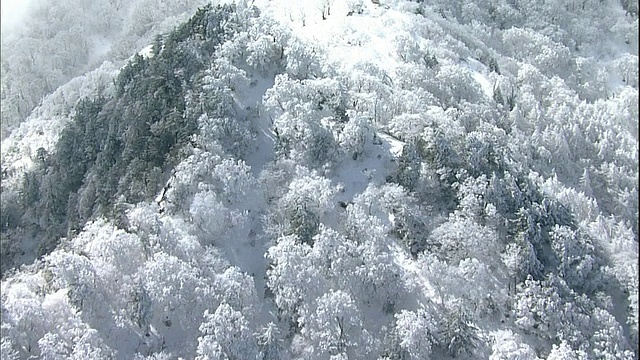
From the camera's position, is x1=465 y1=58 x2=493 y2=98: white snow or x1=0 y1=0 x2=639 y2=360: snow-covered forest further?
x1=465 y1=58 x2=493 y2=98: white snow

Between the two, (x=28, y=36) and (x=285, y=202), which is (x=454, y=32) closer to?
(x=285, y=202)

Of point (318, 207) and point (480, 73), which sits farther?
point (480, 73)

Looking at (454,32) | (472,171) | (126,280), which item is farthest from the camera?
(454,32)

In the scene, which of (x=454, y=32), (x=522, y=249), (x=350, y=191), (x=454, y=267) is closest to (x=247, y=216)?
(x=350, y=191)

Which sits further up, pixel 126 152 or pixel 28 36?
pixel 126 152

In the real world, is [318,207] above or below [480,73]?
above

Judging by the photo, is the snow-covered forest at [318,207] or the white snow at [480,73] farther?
the white snow at [480,73]

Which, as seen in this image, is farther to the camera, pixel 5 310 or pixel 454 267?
pixel 454 267

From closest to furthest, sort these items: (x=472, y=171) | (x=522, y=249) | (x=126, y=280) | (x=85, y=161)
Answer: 1. (x=126, y=280)
2. (x=522, y=249)
3. (x=472, y=171)
4. (x=85, y=161)
